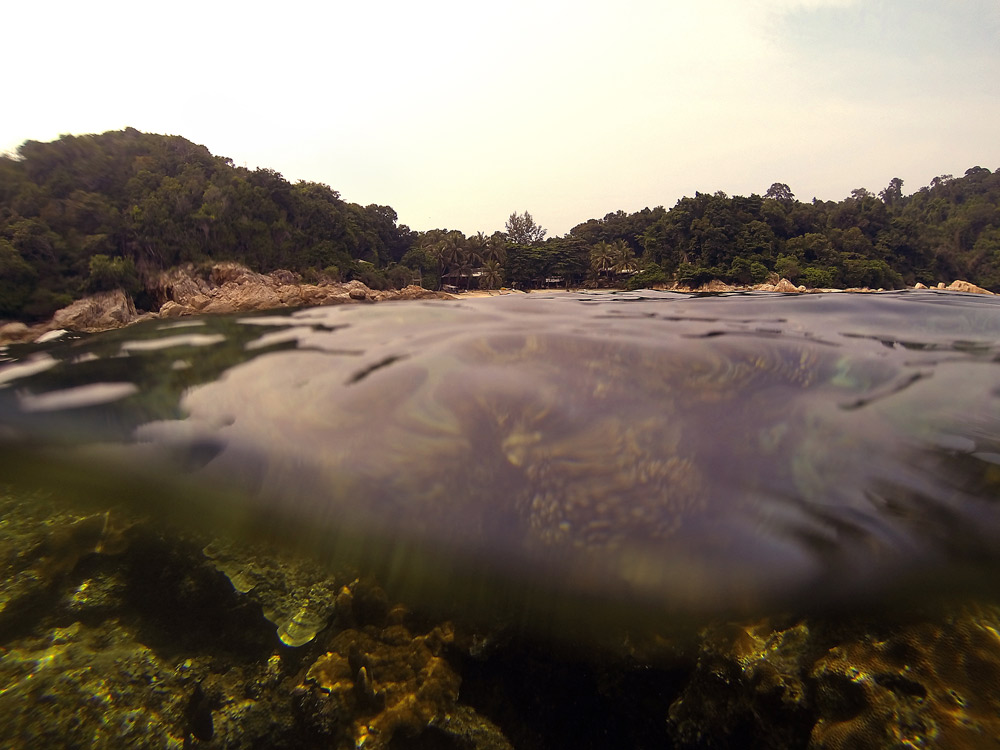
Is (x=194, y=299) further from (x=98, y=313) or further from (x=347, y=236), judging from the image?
(x=347, y=236)

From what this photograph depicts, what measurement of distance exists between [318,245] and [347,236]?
4224mm

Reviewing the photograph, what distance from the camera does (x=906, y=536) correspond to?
87.8 inches

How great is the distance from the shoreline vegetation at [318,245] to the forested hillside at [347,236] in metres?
0.13

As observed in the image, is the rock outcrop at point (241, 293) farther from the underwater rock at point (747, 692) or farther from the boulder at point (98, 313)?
the underwater rock at point (747, 692)

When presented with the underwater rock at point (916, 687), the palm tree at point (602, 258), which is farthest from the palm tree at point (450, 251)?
the underwater rock at point (916, 687)

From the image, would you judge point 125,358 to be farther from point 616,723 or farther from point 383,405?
point 616,723

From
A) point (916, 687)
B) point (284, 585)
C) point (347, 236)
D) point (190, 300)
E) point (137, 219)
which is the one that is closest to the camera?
point (916, 687)

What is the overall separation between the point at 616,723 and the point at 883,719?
1.08m

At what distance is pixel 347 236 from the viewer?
41.8m

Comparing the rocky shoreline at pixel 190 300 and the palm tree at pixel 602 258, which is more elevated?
the palm tree at pixel 602 258

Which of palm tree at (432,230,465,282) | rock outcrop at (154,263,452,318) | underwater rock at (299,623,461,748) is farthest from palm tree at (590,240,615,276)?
underwater rock at (299,623,461,748)

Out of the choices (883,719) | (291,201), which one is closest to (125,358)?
(883,719)

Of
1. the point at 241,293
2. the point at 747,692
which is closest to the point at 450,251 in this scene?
the point at 241,293

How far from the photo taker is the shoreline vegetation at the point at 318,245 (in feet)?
76.1
